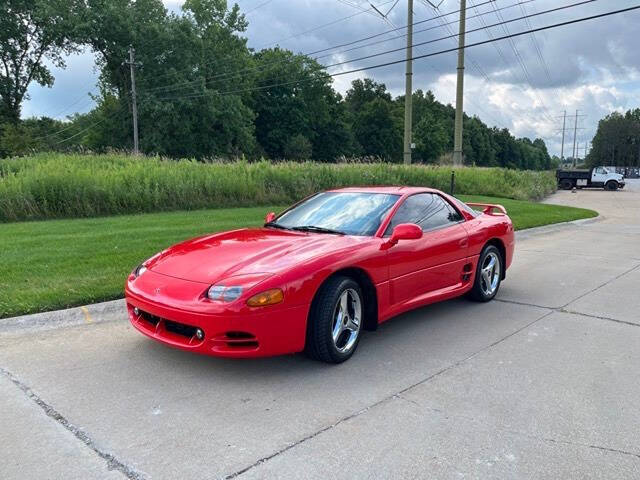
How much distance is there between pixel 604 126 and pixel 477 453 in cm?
17616

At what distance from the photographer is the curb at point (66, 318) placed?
4.94 metres

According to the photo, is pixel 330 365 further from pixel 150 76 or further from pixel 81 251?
pixel 150 76

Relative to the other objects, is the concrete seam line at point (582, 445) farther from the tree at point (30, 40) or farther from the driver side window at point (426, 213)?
the tree at point (30, 40)

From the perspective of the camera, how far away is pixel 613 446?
10.2ft

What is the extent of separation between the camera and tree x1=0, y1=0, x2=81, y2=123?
44438 millimetres

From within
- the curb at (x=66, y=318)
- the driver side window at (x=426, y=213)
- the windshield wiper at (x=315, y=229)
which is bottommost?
the curb at (x=66, y=318)

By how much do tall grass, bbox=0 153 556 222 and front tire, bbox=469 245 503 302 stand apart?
30.6 feet

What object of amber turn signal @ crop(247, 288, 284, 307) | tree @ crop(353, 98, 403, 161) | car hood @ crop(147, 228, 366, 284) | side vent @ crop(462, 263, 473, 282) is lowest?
side vent @ crop(462, 263, 473, 282)

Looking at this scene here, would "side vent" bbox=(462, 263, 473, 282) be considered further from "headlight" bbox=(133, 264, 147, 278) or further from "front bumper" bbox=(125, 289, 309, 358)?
"headlight" bbox=(133, 264, 147, 278)

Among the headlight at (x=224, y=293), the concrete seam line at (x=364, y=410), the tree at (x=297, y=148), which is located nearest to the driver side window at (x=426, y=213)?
the concrete seam line at (x=364, y=410)

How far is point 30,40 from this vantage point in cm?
4703

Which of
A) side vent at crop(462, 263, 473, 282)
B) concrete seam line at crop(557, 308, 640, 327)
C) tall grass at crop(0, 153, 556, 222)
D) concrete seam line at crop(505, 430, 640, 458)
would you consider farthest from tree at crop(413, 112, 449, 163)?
concrete seam line at crop(505, 430, 640, 458)

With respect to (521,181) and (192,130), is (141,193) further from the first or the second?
(192,130)

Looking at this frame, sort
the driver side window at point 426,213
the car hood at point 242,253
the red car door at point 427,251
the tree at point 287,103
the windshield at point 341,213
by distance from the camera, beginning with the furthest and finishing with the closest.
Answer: the tree at point 287,103, the driver side window at point 426,213, the windshield at point 341,213, the red car door at point 427,251, the car hood at point 242,253
